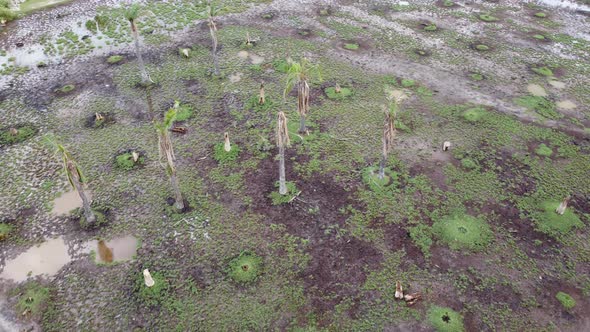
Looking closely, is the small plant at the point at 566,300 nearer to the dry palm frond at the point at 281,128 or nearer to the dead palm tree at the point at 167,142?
the dry palm frond at the point at 281,128

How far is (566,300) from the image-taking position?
19.4 m

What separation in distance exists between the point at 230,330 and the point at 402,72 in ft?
83.4

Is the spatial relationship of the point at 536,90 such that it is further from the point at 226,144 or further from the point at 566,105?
the point at 226,144

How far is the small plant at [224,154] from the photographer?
86.7 feet

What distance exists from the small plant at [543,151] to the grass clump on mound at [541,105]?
12.4ft

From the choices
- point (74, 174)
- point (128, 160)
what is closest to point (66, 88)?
point (128, 160)

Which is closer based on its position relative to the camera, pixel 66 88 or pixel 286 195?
pixel 286 195

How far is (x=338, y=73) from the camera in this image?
34.5 meters

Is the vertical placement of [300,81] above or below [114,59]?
above

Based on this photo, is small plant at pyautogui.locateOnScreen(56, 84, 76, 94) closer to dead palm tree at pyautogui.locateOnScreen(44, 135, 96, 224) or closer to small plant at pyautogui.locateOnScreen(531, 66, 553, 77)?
dead palm tree at pyautogui.locateOnScreen(44, 135, 96, 224)

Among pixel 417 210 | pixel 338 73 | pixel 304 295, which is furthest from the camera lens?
pixel 338 73

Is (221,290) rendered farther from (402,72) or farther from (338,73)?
(402,72)

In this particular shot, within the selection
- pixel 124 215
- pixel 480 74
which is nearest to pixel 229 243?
pixel 124 215

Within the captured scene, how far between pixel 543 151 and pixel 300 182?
16476 millimetres
